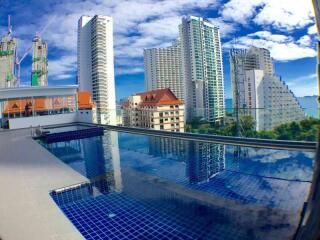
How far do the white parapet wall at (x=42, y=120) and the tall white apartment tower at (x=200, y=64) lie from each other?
18126mm

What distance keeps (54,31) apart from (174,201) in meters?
38.3

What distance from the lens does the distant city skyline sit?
12.8 metres

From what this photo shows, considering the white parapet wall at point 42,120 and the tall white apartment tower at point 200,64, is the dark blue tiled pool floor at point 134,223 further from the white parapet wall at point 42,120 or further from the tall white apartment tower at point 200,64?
the tall white apartment tower at point 200,64

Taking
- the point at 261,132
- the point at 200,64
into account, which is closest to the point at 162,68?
the point at 200,64

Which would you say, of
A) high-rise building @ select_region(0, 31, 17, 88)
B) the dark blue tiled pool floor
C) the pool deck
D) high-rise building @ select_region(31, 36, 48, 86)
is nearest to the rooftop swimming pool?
the dark blue tiled pool floor

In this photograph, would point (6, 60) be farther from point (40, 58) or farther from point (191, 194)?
point (191, 194)

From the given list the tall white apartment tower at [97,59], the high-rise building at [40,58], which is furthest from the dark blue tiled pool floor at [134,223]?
the high-rise building at [40,58]

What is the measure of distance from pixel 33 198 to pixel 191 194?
1937mm

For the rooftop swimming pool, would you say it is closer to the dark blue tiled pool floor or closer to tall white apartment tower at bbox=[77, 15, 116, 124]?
the dark blue tiled pool floor

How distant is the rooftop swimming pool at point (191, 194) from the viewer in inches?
91.7

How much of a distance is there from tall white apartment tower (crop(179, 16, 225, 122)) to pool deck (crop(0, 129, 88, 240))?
81.2 ft

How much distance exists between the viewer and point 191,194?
3.23 metres

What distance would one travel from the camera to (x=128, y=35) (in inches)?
1196

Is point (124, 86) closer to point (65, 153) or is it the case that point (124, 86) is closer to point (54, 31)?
point (54, 31)
